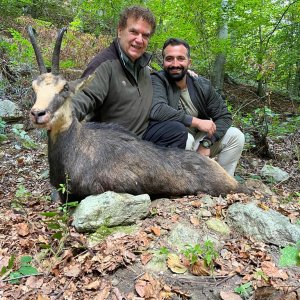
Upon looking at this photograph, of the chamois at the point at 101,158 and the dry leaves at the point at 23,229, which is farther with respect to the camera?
the chamois at the point at 101,158

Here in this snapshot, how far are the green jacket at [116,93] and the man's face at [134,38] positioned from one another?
5.7 inches

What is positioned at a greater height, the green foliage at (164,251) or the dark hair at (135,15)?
the dark hair at (135,15)

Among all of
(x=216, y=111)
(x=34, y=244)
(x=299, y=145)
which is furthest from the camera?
(x=299, y=145)

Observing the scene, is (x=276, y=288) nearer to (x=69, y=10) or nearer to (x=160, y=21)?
(x=160, y=21)

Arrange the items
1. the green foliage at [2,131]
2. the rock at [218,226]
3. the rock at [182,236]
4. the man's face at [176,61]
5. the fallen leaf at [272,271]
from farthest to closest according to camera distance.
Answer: the green foliage at [2,131] < the man's face at [176,61] < the rock at [218,226] < the rock at [182,236] < the fallen leaf at [272,271]

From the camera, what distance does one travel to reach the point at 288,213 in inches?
185

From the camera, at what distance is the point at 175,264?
3.56 m

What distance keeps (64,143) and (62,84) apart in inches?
31.1

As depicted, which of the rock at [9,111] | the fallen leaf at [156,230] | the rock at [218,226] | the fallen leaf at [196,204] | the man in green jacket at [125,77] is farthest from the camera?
the rock at [9,111]

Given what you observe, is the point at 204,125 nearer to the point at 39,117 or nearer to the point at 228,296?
the point at 39,117

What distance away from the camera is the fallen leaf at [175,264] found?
3498 millimetres

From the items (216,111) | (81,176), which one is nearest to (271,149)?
(216,111)

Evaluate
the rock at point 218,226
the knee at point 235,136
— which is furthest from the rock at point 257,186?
the rock at point 218,226

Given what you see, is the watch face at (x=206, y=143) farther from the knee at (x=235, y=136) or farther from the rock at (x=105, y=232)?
the rock at (x=105, y=232)
